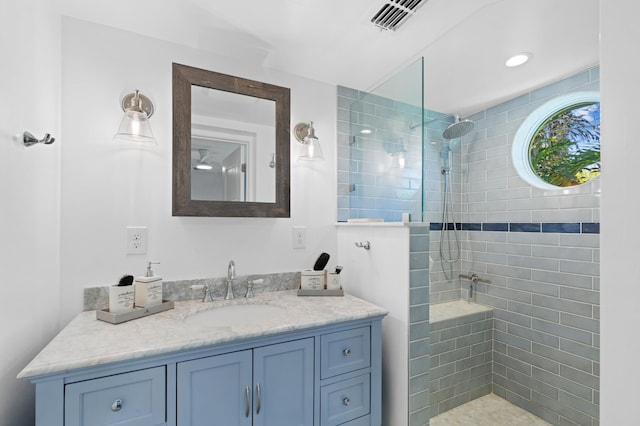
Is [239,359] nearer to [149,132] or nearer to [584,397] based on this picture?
[149,132]

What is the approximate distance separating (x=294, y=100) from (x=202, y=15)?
67 cm

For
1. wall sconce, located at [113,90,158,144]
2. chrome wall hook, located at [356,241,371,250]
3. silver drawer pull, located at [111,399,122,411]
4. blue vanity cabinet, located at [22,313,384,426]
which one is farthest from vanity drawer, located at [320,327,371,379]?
wall sconce, located at [113,90,158,144]

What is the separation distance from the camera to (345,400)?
4.54ft

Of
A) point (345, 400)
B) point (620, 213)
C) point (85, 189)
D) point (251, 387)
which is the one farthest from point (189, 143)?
point (620, 213)

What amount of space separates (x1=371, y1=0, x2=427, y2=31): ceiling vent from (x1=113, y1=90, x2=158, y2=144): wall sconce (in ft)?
3.91

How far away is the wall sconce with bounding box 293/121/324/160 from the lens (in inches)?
73.5

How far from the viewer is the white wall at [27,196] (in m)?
0.97

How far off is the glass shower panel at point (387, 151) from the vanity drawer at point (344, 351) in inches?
24.2

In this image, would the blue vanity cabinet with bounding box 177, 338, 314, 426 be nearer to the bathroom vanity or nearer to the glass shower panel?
the bathroom vanity

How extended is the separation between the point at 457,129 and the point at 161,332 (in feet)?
7.77

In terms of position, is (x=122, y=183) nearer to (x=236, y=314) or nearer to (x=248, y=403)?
(x=236, y=314)

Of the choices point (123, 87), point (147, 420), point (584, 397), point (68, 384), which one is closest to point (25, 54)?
point (123, 87)

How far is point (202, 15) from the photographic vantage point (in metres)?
1.40

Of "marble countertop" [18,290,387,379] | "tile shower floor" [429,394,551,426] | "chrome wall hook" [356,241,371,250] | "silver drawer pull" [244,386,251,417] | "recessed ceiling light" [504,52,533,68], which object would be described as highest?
"recessed ceiling light" [504,52,533,68]
